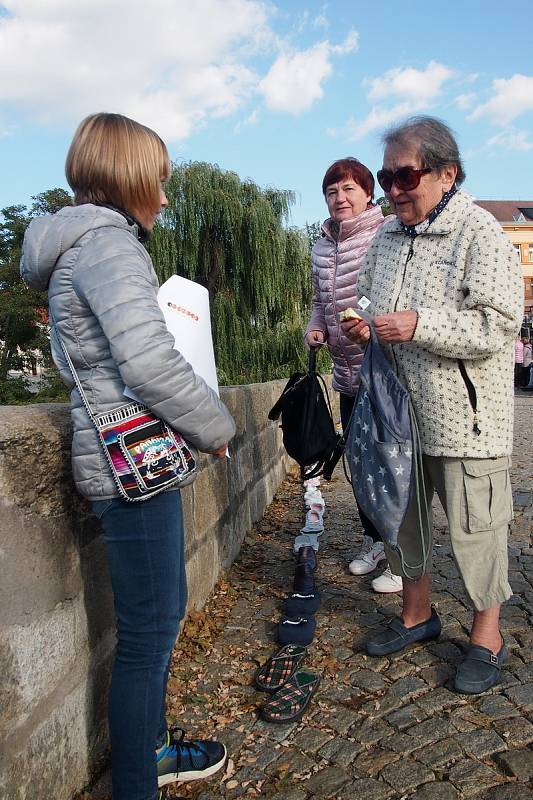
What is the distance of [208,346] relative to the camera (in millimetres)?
2186

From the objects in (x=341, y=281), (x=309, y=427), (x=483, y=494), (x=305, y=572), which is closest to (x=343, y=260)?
(x=341, y=281)

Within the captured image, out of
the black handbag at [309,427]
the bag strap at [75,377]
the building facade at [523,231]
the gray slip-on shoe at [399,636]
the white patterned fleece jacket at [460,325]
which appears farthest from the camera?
the building facade at [523,231]

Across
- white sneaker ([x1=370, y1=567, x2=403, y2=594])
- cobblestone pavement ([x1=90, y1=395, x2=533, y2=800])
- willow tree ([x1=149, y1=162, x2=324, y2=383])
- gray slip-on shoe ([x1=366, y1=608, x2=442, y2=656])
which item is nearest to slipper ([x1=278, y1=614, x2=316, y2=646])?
cobblestone pavement ([x1=90, y1=395, x2=533, y2=800])

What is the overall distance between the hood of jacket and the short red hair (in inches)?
83.2

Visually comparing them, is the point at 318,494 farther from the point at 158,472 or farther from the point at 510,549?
the point at 158,472

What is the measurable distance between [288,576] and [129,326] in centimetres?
274

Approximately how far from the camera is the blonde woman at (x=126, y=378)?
5.83 ft

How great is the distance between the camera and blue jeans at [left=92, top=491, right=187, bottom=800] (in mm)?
1889

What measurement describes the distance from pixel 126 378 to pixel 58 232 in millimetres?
445

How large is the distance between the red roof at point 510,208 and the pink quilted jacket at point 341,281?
62368 millimetres

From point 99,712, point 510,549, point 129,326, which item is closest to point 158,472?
point 129,326

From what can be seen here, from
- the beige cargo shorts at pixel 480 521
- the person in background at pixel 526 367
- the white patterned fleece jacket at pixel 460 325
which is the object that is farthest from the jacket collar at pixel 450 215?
the person in background at pixel 526 367

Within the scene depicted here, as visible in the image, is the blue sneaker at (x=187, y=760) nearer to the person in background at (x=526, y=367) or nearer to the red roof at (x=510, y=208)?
the person in background at (x=526, y=367)

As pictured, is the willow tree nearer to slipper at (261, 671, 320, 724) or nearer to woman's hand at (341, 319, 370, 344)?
woman's hand at (341, 319, 370, 344)
